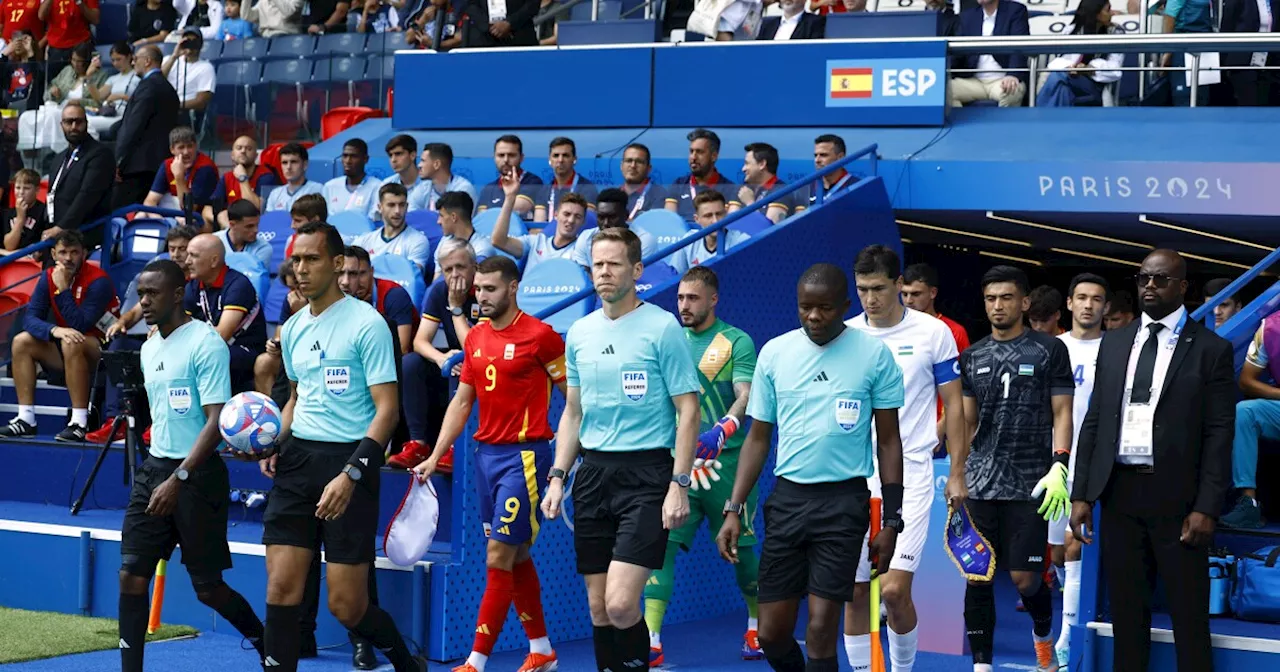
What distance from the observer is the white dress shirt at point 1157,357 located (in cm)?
Answer: 714

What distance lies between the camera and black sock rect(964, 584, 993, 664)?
7.71m

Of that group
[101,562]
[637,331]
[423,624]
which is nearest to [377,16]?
[101,562]

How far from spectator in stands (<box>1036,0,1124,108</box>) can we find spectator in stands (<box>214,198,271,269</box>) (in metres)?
6.15

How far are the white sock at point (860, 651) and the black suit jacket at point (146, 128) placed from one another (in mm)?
9716

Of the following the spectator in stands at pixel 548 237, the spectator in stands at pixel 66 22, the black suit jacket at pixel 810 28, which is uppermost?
the spectator in stands at pixel 66 22

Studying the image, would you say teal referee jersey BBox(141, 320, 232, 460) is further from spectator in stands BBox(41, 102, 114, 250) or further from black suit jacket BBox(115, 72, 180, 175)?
black suit jacket BBox(115, 72, 180, 175)

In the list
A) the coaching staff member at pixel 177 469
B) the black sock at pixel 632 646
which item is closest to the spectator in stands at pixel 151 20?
the coaching staff member at pixel 177 469

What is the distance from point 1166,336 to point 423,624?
3966mm

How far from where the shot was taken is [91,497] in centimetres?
1151

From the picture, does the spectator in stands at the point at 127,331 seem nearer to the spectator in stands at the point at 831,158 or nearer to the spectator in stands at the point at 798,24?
the spectator in stands at the point at 831,158

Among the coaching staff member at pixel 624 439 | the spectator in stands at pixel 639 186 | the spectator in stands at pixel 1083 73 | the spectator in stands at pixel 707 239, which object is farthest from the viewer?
the spectator in stands at pixel 1083 73

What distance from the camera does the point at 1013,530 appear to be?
7.73 meters

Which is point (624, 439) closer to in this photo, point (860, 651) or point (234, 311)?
point (860, 651)

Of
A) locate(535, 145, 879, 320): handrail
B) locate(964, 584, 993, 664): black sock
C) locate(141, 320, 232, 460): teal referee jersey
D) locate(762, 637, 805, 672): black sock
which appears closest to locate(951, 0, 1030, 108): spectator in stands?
locate(535, 145, 879, 320): handrail
